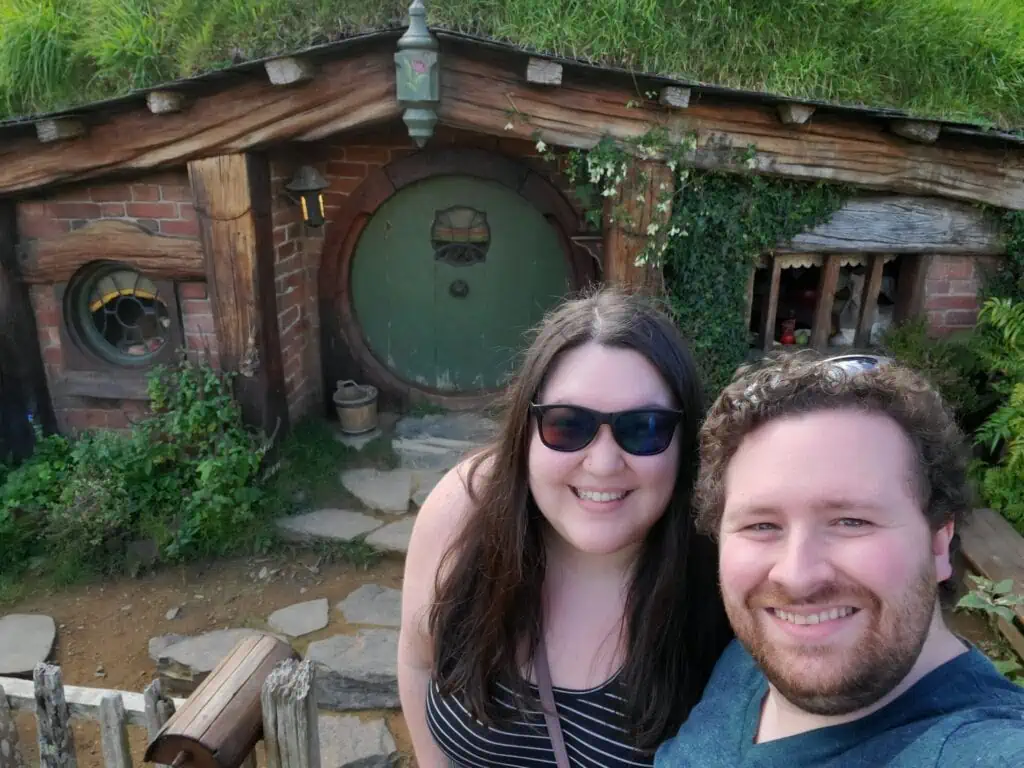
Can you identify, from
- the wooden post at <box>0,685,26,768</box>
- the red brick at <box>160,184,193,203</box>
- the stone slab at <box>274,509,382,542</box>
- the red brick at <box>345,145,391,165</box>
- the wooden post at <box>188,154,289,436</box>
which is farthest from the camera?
the red brick at <box>345,145,391,165</box>

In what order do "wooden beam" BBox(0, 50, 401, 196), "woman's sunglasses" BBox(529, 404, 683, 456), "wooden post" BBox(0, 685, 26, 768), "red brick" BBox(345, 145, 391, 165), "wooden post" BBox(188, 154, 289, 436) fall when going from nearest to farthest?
"woman's sunglasses" BBox(529, 404, 683, 456), "wooden post" BBox(0, 685, 26, 768), "wooden beam" BBox(0, 50, 401, 196), "wooden post" BBox(188, 154, 289, 436), "red brick" BBox(345, 145, 391, 165)

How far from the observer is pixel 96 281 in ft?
15.9

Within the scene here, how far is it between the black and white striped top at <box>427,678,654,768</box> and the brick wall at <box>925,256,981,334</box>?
4.05m

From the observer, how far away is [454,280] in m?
5.50

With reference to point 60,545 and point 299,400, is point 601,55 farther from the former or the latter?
point 60,545

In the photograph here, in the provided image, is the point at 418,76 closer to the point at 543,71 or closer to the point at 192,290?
the point at 543,71

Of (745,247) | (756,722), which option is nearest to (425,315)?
(745,247)

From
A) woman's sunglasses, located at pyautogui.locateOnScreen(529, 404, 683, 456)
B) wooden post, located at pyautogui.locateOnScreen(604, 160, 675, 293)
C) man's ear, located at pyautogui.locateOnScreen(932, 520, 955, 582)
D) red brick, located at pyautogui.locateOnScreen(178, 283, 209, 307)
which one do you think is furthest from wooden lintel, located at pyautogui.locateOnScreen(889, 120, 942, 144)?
red brick, located at pyautogui.locateOnScreen(178, 283, 209, 307)

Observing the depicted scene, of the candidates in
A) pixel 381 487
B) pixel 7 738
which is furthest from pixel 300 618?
pixel 7 738

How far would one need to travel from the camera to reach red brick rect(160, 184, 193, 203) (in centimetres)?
446

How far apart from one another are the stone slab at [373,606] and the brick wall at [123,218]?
5.87ft

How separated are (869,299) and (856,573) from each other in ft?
14.0

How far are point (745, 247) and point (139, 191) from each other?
3.72 metres

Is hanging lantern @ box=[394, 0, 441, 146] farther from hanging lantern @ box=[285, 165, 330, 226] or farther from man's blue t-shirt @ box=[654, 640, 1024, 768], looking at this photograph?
man's blue t-shirt @ box=[654, 640, 1024, 768]
